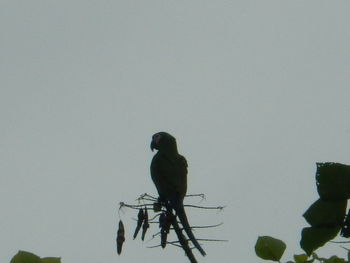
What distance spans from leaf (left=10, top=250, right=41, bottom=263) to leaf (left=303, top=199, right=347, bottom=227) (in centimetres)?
58

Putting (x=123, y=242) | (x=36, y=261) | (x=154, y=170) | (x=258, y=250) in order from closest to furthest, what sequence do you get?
(x=36, y=261) < (x=258, y=250) < (x=123, y=242) < (x=154, y=170)

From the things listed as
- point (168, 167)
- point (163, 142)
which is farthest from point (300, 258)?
point (163, 142)

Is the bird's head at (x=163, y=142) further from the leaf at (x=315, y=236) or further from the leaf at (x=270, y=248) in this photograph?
the leaf at (x=315, y=236)

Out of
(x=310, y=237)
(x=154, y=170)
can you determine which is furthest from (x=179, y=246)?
(x=154, y=170)

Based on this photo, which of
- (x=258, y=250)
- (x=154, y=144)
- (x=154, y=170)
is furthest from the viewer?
(x=154, y=144)

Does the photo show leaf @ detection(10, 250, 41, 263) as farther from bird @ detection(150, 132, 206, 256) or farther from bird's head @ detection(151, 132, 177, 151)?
bird's head @ detection(151, 132, 177, 151)

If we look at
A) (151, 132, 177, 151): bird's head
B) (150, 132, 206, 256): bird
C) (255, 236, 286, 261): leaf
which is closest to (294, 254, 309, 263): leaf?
(255, 236, 286, 261): leaf

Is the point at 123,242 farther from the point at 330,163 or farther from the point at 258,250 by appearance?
the point at 330,163

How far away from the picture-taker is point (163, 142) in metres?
8.95

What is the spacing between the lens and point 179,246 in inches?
130

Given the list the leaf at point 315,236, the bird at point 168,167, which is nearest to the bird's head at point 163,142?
the bird at point 168,167

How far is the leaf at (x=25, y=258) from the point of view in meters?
1.07

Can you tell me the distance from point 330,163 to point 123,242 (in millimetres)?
3138

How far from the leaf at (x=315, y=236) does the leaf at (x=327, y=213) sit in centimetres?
1
